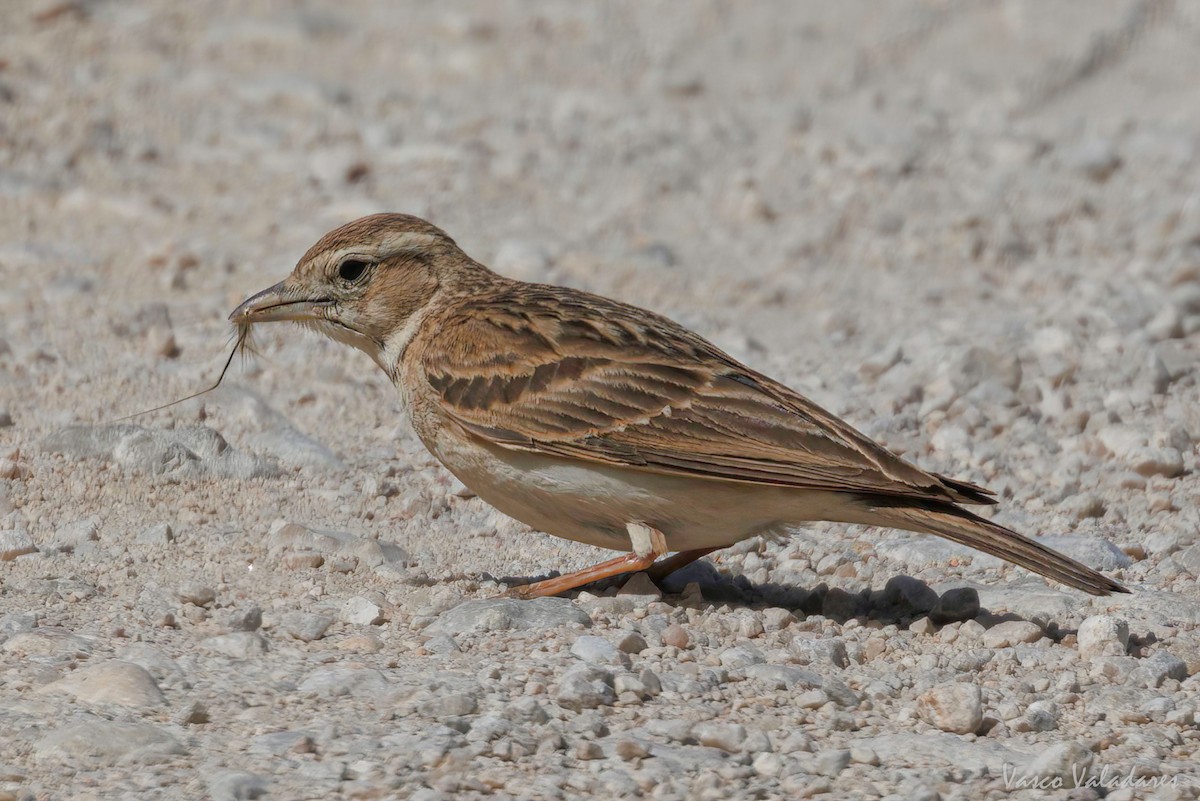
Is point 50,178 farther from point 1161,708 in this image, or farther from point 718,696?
point 1161,708

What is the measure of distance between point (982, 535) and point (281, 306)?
292 cm

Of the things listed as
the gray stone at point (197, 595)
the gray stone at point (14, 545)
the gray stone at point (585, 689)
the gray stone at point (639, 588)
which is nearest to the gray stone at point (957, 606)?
the gray stone at point (639, 588)

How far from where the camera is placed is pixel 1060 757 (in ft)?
16.0

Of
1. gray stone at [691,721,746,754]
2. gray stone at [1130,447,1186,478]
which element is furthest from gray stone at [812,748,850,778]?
gray stone at [1130,447,1186,478]

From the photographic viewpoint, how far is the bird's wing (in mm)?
5809

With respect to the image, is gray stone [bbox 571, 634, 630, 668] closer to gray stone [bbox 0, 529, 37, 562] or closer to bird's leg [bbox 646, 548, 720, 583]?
bird's leg [bbox 646, 548, 720, 583]

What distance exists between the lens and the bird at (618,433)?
229 inches

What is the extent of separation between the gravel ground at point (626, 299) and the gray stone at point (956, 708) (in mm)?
13

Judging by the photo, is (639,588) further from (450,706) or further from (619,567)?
(450,706)

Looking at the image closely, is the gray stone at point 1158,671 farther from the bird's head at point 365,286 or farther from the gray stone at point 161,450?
the gray stone at point 161,450

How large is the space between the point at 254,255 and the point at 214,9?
4.39 metres

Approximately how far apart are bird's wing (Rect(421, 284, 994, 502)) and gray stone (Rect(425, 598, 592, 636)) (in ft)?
1.81

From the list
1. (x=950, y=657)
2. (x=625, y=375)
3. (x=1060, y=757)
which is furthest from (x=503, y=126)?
(x=1060, y=757)

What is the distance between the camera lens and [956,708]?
520cm
